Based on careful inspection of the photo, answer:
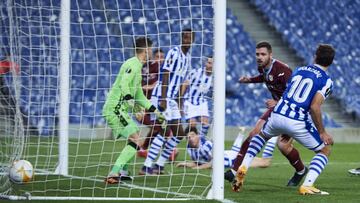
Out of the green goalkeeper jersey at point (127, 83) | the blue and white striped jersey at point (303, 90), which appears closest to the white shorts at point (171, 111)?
the green goalkeeper jersey at point (127, 83)

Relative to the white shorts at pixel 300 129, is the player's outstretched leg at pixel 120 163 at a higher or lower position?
lower

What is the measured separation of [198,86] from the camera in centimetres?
1458

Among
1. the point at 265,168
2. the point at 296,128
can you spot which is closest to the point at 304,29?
the point at 265,168

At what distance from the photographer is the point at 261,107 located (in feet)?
70.9

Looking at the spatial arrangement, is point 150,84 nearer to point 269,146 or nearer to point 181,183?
point 269,146

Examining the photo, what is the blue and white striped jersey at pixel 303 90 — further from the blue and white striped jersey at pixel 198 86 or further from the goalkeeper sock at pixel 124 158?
the blue and white striped jersey at pixel 198 86

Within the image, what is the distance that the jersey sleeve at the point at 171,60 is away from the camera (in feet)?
37.8

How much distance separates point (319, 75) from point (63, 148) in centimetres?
393

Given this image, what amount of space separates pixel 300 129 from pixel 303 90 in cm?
41

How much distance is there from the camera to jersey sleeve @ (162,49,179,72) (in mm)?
11516

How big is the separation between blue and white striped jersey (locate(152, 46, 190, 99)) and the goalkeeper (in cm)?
68

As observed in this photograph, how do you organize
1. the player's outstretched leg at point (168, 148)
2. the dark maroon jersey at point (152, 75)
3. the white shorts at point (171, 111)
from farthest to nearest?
the dark maroon jersey at point (152, 75) < the player's outstretched leg at point (168, 148) < the white shorts at point (171, 111)

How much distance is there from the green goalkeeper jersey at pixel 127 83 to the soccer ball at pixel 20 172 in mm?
1913

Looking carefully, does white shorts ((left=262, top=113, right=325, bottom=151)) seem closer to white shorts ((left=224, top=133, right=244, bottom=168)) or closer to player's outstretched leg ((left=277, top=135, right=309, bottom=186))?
player's outstretched leg ((left=277, top=135, right=309, bottom=186))
